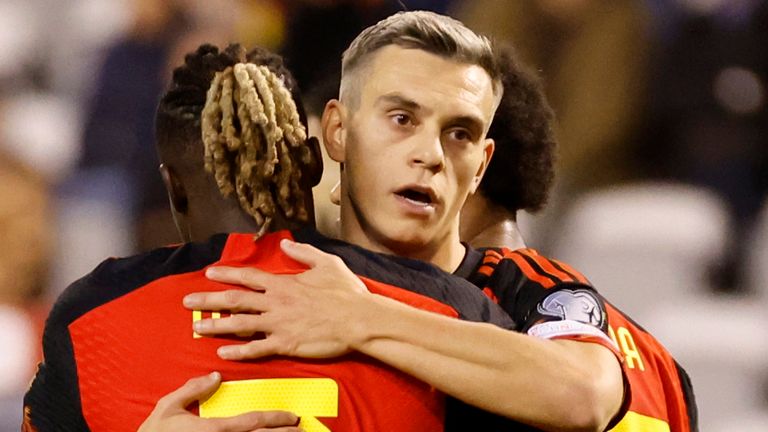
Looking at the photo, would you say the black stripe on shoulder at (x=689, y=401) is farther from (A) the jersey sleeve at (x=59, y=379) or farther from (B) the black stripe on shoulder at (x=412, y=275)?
(A) the jersey sleeve at (x=59, y=379)

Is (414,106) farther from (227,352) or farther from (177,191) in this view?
(227,352)

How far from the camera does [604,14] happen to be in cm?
462

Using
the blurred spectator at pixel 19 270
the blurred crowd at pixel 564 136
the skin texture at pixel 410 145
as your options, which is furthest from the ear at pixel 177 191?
the blurred spectator at pixel 19 270

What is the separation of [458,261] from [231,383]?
2.30 feet

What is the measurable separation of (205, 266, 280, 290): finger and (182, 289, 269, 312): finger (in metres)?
0.02

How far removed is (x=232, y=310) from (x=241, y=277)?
59mm

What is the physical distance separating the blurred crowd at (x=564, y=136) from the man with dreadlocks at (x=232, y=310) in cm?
223

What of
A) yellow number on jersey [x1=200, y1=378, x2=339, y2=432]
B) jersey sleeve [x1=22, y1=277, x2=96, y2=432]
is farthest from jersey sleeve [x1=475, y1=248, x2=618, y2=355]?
jersey sleeve [x1=22, y1=277, x2=96, y2=432]

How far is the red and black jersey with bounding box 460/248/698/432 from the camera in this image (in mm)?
2186

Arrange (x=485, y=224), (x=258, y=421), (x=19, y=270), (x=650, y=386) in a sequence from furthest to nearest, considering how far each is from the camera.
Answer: (x=19, y=270) → (x=485, y=224) → (x=650, y=386) → (x=258, y=421)

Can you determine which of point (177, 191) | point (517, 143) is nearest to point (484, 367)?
point (177, 191)

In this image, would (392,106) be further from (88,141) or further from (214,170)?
(88,141)

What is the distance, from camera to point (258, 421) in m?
1.90

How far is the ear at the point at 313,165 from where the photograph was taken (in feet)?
7.00
